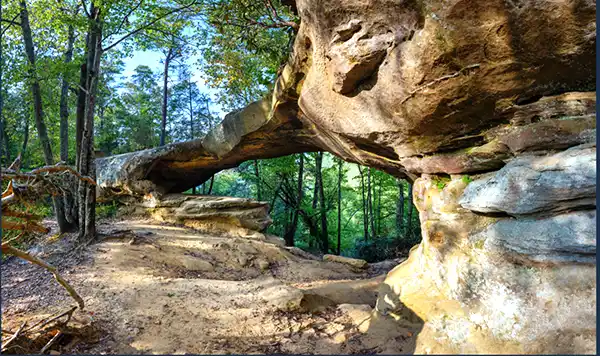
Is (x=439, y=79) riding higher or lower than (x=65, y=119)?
lower

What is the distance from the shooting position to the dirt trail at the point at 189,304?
14.0 ft

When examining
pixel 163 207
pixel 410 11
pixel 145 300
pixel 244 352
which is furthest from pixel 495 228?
pixel 163 207

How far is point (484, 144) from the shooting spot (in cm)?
485

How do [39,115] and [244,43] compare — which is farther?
[244,43]

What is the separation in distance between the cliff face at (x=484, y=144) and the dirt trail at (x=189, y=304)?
103 centimetres

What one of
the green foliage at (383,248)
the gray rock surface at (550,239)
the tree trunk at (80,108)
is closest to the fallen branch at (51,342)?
the gray rock surface at (550,239)

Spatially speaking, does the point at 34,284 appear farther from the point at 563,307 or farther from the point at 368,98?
the point at 563,307

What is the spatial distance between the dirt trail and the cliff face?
1.03m

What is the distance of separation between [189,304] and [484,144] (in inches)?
205

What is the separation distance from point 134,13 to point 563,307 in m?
10.3

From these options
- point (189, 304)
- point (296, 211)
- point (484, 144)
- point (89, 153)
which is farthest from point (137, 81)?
point (484, 144)

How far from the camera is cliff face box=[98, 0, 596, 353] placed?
350 centimetres

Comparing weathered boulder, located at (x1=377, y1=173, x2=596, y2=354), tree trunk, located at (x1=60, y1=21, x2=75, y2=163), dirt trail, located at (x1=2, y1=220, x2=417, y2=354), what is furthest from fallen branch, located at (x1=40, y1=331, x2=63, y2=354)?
tree trunk, located at (x1=60, y1=21, x2=75, y2=163)

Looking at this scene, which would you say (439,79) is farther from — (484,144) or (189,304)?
(189,304)
